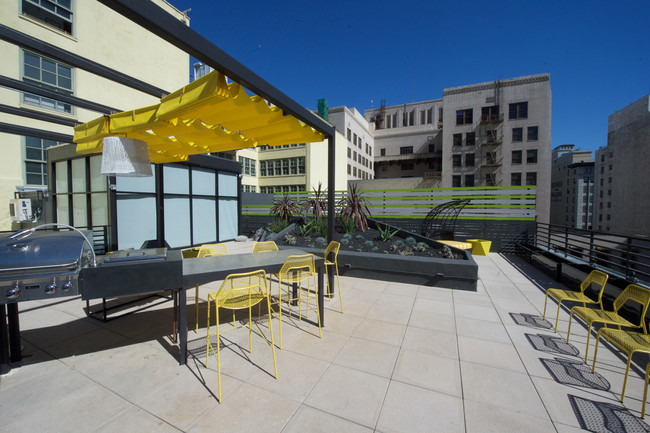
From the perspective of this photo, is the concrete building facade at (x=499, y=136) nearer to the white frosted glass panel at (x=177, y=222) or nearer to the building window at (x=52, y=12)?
the white frosted glass panel at (x=177, y=222)

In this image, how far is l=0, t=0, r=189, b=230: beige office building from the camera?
9727 millimetres

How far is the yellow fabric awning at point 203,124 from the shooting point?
2.54 m

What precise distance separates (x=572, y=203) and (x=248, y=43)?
314 ft

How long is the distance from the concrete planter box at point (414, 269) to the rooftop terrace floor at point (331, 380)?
126 centimetres

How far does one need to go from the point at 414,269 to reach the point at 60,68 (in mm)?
15510

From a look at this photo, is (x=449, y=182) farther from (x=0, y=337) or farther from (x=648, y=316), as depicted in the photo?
(x=0, y=337)

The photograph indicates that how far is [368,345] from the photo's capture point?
2.98 metres

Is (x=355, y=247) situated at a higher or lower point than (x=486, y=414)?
higher

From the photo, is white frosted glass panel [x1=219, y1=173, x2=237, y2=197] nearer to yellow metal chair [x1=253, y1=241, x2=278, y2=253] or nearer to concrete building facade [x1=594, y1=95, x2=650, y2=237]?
yellow metal chair [x1=253, y1=241, x2=278, y2=253]

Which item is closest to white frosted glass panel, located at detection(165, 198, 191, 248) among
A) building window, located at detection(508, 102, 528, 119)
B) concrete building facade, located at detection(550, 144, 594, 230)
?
building window, located at detection(508, 102, 528, 119)

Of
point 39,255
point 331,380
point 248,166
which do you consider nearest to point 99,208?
point 39,255

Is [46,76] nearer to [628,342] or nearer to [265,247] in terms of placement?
[265,247]

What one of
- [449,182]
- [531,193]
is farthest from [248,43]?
[449,182]

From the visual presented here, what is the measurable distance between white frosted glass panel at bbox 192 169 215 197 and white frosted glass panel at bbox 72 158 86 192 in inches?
117
